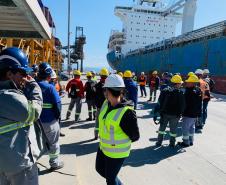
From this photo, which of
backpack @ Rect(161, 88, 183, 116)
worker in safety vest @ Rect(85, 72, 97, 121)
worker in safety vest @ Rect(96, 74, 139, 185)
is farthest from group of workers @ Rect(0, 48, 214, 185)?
worker in safety vest @ Rect(85, 72, 97, 121)

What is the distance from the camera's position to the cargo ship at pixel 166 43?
96.1ft

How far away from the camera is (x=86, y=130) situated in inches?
328

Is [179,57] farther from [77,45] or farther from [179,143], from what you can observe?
[179,143]

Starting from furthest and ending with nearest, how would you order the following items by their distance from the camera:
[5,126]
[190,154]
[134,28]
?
[134,28] < [190,154] < [5,126]

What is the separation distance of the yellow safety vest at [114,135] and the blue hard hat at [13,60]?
1.15m

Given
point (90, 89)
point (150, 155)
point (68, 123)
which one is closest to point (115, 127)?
point (150, 155)

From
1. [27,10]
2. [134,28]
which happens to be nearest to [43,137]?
[27,10]

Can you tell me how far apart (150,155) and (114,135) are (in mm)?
3185

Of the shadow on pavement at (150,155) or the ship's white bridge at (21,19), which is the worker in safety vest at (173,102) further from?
the ship's white bridge at (21,19)

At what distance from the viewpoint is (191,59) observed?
34.0m

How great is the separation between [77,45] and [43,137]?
4615 centimetres

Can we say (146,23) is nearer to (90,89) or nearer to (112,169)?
(90,89)

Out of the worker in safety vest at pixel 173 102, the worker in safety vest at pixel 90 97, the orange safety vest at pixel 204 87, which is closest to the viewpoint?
the worker in safety vest at pixel 173 102

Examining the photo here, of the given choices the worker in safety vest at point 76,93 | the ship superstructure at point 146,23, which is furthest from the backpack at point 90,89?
the ship superstructure at point 146,23
